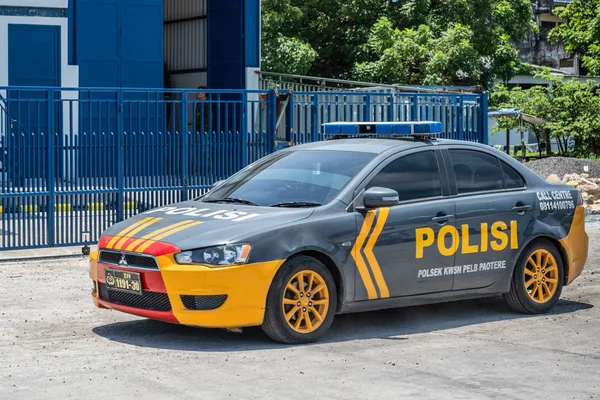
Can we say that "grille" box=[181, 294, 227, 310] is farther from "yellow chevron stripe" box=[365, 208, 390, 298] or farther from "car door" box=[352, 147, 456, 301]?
"yellow chevron stripe" box=[365, 208, 390, 298]

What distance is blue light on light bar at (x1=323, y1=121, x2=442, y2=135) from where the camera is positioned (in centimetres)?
995

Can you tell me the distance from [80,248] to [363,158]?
20.4 feet

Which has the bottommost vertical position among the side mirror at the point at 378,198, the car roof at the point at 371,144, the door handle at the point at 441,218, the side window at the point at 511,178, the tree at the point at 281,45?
the door handle at the point at 441,218

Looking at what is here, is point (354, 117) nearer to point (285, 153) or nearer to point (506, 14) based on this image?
point (285, 153)

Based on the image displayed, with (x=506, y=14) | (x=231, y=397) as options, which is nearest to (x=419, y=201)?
(x=231, y=397)

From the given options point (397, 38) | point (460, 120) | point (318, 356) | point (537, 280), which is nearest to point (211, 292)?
point (318, 356)

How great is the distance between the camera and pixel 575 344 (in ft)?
28.5

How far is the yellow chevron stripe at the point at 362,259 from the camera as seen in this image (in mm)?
8891

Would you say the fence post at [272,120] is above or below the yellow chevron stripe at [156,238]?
above

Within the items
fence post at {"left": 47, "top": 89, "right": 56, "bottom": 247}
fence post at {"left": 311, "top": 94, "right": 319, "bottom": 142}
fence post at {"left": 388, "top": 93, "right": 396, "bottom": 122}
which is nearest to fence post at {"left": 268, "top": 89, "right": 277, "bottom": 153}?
fence post at {"left": 311, "top": 94, "right": 319, "bottom": 142}

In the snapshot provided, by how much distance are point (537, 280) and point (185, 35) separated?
22.3 m

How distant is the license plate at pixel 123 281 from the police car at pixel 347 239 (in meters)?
0.01

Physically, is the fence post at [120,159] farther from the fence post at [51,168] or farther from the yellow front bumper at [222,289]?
the yellow front bumper at [222,289]

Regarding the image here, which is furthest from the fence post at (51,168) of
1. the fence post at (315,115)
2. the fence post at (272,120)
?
the fence post at (315,115)
